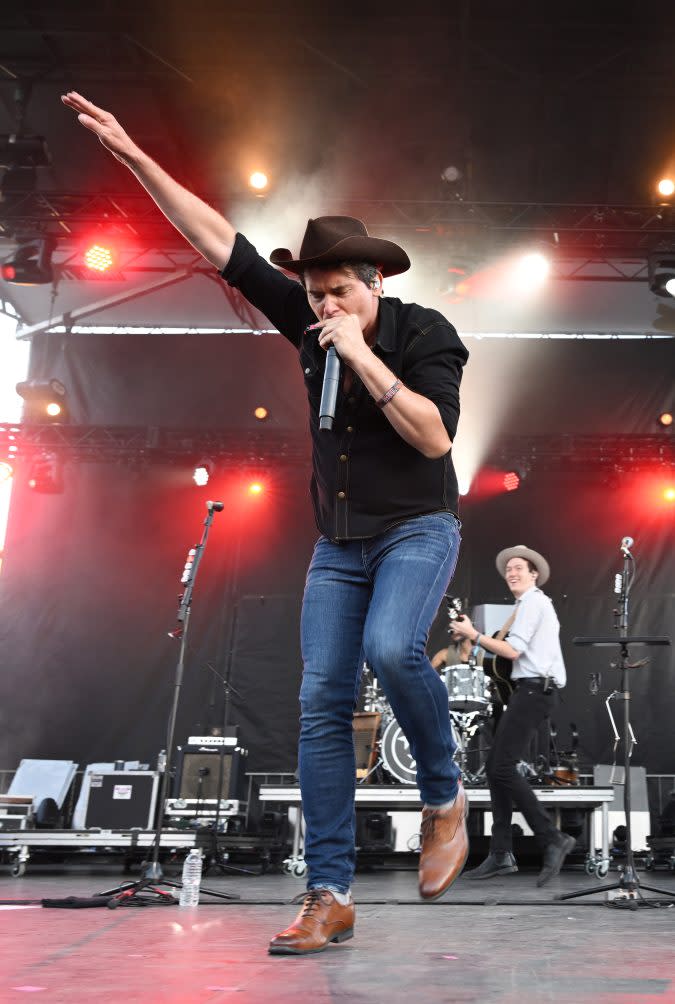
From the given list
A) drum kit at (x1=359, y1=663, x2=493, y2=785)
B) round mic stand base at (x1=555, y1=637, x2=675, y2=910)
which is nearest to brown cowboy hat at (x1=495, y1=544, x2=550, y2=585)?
round mic stand base at (x1=555, y1=637, x2=675, y2=910)

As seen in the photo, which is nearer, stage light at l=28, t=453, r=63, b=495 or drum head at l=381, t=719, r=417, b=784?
drum head at l=381, t=719, r=417, b=784

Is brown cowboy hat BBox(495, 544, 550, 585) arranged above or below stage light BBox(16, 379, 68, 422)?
below

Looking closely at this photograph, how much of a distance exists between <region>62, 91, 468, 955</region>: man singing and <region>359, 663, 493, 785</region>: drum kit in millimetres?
5414

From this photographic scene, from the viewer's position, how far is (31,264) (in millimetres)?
9688

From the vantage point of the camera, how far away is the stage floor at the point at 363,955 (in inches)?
63.7

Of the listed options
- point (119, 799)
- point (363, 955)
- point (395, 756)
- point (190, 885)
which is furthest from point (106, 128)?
point (119, 799)

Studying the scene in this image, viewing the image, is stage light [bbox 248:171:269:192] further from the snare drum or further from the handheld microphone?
the handheld microphone

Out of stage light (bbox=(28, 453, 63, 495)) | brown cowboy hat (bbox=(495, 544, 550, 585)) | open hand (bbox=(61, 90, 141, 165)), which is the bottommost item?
brown cowboy hat (bbox=(495, 544, 550, 585))

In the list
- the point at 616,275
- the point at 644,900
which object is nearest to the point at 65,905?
the point at 644,900

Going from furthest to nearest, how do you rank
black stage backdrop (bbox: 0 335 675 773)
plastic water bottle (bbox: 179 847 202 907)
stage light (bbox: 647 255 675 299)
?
1. black stage backdrop (bbox: 0 335 675 773)
2. stage light (bbox: 647 255 675 299)
3. plastic water bottle (bbox: 179 847 202 907)

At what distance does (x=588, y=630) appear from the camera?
421 inches

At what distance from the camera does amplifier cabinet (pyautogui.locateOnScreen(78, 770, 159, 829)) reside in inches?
337

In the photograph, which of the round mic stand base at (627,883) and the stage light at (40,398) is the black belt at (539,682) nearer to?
the round mic stand base at (627,883)

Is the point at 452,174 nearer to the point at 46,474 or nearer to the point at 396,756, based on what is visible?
the point at 396,756
